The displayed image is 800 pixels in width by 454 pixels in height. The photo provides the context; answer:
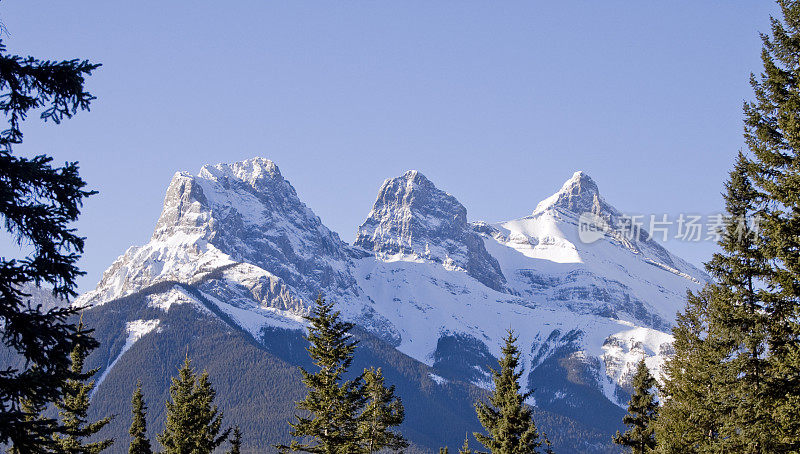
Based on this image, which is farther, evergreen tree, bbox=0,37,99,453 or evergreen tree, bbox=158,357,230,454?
evergreen tree, bbox=158,357,230,454

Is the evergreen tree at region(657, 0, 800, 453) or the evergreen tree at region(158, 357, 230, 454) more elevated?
the evergreen tree at region(657, 0, 800, 453)

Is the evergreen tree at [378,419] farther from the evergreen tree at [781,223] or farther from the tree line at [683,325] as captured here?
the evergreen tree at [781,223]

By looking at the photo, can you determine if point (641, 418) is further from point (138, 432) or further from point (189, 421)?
point (138, 432)

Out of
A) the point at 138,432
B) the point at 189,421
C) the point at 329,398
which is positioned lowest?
the point at 138,432

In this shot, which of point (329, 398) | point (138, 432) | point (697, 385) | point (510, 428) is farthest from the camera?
point (138, 432)

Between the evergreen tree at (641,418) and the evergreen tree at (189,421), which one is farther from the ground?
the evergreen tree at (641,418)

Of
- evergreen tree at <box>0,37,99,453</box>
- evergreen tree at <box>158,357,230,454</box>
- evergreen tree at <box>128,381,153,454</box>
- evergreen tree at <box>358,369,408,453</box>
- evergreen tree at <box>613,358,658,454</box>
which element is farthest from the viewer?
evergreen tree at <box>128,381,153,454</box>

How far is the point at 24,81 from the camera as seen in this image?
1383cm

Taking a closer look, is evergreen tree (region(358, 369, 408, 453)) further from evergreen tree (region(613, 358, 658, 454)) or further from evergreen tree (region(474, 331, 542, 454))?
evergreen tree (region(613, 358, 658, 454))

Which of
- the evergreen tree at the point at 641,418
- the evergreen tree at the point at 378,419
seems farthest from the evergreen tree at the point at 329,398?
the evergreen tree at the point at 641,418

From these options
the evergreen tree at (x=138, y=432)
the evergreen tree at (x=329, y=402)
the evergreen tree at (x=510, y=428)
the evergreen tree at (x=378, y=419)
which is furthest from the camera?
the evergreen tree at (x=138, y=432)

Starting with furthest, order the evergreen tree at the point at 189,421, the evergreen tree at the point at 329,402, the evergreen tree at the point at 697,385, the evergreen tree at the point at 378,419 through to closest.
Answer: the evergreen tree at the point at 189,421 < the evergreen tree at the point at 378,419 < the evergreen tree at the point at 329,402 < the evergreen tree at the point at 697,385

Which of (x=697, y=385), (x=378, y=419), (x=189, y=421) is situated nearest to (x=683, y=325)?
(x=697, y=385)

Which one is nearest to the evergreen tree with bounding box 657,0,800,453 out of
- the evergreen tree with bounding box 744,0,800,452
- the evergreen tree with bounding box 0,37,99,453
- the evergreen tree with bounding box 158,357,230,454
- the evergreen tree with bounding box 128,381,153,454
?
the evergreen tree with bounding box 744,0,800,452
